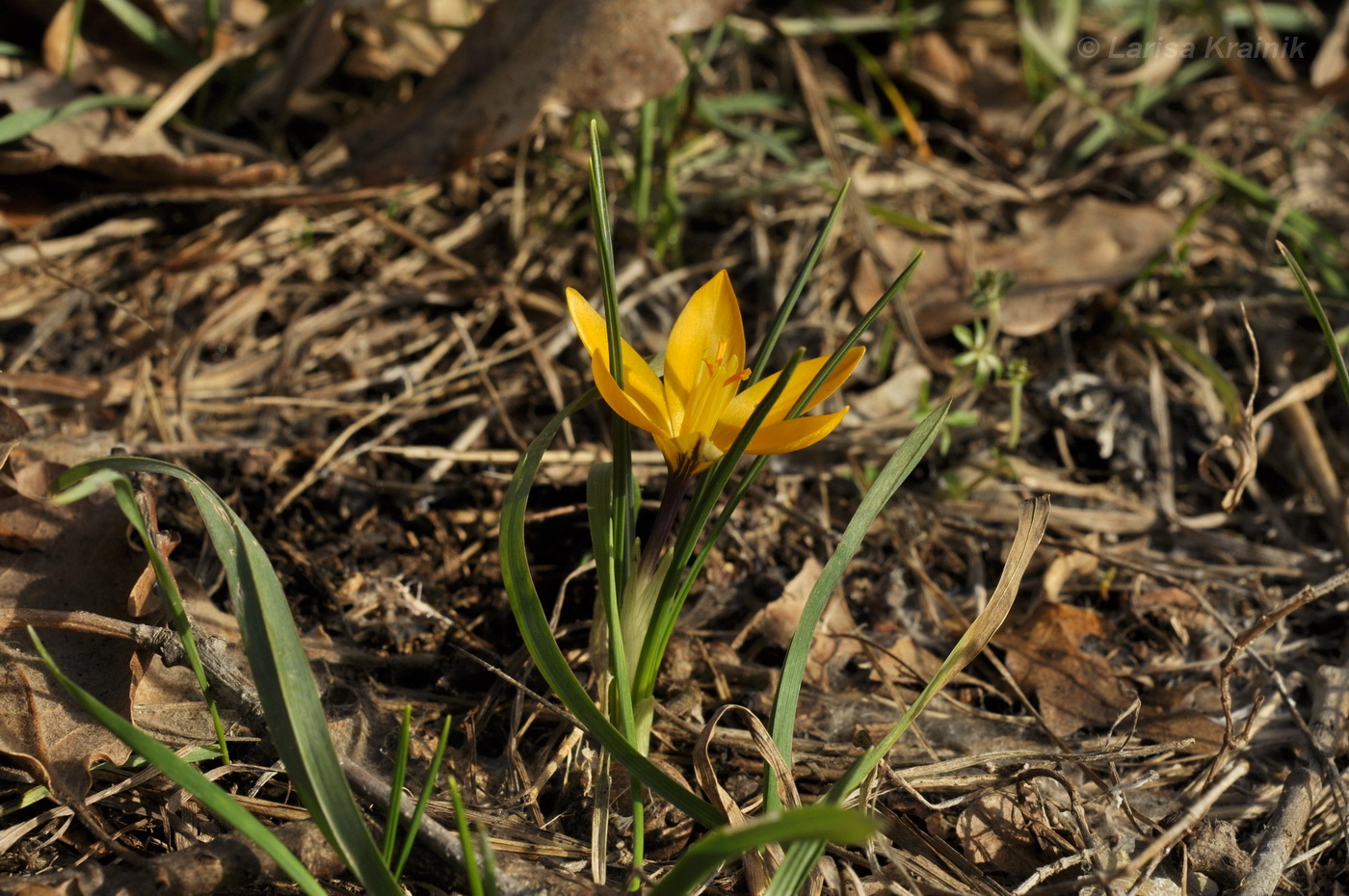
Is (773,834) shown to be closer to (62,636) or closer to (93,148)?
(62,636)

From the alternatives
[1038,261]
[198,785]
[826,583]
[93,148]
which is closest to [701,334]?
[826,583]

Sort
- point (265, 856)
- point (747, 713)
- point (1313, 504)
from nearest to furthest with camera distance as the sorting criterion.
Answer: point (265, 856), point (747, 713), point (1313, 504)

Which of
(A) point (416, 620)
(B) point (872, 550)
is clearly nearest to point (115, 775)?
(A) point (416, 620)

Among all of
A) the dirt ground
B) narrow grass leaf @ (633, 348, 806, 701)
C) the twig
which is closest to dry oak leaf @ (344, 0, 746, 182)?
the dirt ground

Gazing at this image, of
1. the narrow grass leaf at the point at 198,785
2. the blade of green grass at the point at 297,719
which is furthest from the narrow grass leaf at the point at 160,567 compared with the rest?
the narrow grass leaf at the point at 198,785

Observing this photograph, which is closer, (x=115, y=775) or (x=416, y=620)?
(x=115, y=775)

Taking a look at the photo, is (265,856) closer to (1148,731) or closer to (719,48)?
(1148,731)

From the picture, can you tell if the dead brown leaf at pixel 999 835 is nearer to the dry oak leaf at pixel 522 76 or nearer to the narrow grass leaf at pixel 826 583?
the narrow grass leaf at pixel 826 583
